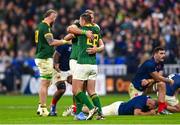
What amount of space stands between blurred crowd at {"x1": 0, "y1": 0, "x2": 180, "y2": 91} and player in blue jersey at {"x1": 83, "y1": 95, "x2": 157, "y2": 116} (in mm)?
13213

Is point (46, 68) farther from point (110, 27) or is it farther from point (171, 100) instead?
point (110, 27)

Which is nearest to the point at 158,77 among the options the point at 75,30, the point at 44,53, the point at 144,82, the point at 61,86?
the point at 144,82

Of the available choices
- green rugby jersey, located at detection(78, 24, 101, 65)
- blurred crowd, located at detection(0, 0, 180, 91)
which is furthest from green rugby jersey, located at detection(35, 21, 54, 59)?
blurred crowd, located at detection(0, 0, 180, 91)

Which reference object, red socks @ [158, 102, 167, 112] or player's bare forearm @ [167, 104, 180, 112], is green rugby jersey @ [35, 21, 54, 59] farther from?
player's bare forearm @ [167, 104, 180, 112]

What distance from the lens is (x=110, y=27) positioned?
Result: 37.7 metres

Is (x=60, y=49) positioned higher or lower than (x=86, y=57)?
higher

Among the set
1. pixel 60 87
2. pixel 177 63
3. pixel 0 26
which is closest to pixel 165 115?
pixel 60 87

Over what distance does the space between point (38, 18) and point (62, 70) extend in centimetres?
1755

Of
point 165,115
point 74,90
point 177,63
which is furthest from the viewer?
point 177,63

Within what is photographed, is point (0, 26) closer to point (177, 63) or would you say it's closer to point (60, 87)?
point (177, 63)

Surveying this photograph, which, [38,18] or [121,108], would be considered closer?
[121,108]

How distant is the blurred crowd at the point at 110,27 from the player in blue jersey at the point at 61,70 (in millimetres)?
12601

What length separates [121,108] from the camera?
21.1 meters

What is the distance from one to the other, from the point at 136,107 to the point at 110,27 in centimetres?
1703
